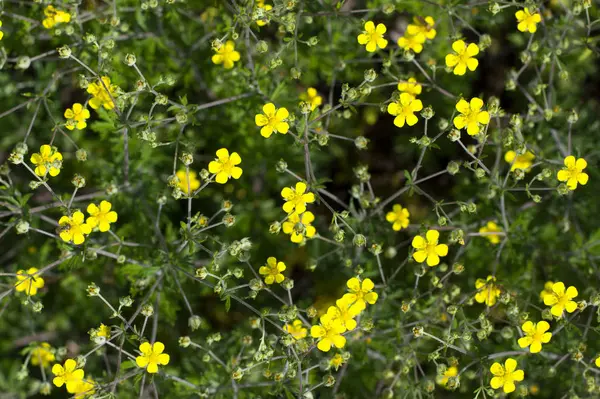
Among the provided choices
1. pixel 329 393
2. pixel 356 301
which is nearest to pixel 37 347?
pixel 329 393

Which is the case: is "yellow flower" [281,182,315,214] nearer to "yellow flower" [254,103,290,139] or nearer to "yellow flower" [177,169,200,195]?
"yellow flower" [254,103,290,139]

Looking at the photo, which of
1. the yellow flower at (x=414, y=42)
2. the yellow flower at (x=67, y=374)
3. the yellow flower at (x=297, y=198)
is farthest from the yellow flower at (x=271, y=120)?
the yellow flower at (x=67, y=374)

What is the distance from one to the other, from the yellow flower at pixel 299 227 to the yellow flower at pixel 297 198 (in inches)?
3.5

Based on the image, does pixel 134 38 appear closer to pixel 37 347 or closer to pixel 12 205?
pixel 12 205

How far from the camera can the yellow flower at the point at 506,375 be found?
3.92 meters

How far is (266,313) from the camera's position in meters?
3.95

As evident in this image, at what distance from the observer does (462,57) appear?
172 inches

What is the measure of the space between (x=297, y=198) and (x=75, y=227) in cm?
148

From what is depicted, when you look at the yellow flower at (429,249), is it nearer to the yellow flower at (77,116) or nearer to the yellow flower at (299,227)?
the yellow flower at (299,227)

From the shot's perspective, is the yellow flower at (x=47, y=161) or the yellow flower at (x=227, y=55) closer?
the yellow flower at (x=47, y=161)

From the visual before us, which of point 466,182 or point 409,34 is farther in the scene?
point 466,182

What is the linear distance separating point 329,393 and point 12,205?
271 cm

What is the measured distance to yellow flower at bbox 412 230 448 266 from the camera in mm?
4078

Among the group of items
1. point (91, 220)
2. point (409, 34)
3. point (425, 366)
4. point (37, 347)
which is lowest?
point (425, 366)
